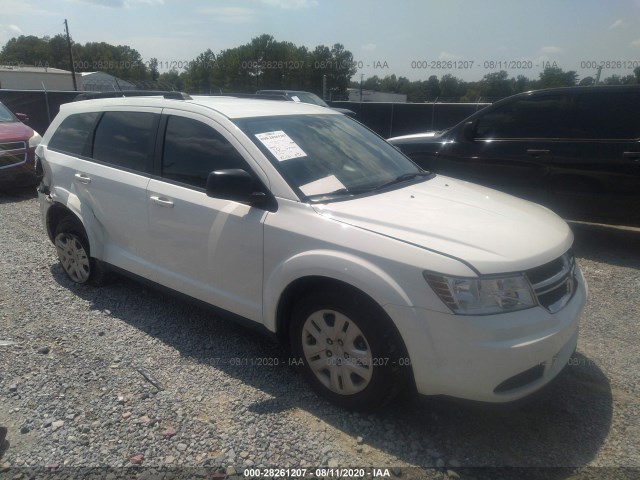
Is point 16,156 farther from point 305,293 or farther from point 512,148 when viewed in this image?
point 512,148

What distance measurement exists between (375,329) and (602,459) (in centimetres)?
133

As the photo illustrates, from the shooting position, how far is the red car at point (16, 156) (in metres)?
8.41

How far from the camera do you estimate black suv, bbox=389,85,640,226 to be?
18.4 ft

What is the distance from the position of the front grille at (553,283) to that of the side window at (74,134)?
370cm

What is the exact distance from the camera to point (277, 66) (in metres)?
58.7

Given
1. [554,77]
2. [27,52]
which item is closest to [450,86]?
[554,77]

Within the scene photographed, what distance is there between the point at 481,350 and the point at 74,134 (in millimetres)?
3965

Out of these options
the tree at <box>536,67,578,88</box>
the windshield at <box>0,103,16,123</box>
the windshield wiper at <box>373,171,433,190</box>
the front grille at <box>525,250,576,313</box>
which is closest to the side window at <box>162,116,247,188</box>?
the windshield wiper at <box>373,171,433,190</box>

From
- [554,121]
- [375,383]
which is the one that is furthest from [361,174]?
[554,121]

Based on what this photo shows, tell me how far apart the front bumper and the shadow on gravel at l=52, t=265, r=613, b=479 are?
0.40 ft

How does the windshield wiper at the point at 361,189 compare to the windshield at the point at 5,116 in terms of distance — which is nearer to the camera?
the windshield wiper at the point at 361,189

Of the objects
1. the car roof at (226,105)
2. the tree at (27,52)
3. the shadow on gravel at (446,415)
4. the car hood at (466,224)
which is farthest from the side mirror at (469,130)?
the tree at (27,52)

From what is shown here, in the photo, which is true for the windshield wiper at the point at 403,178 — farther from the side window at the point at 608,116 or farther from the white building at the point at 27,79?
the white building at the point at 27,79

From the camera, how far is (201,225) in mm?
3275
